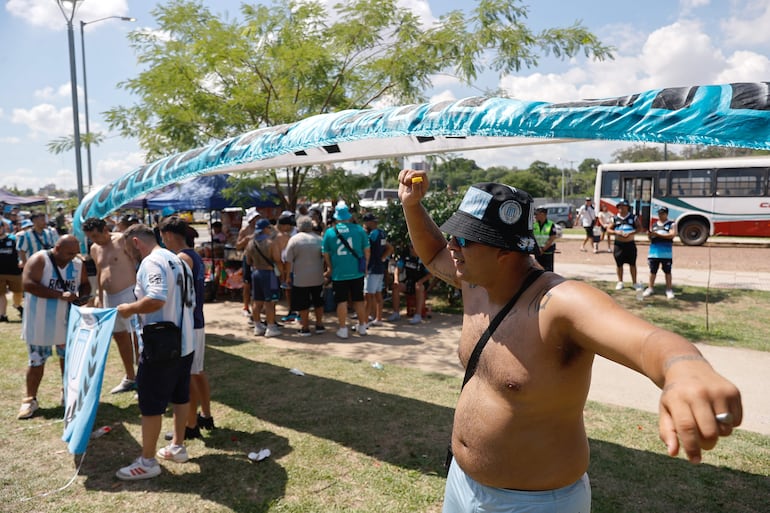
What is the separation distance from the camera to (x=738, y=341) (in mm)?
7168

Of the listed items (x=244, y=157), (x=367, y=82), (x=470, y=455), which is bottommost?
(x=470, y=455)

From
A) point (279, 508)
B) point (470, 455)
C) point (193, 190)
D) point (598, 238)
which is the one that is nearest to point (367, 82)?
point (193, 190)

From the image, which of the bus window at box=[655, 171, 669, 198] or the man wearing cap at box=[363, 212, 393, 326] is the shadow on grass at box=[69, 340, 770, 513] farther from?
the bus window at box=[655, 171, 669, 198]

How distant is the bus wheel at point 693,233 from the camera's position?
20125mm

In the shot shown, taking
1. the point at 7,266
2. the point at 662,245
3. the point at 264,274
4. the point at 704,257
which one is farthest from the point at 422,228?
the point at 704,257

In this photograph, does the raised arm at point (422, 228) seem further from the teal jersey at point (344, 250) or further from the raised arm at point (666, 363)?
the teal jersey at point (344, 250)

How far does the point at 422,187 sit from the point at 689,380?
4.91 ft

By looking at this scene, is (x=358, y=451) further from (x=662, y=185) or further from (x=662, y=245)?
(x=662, y=185)

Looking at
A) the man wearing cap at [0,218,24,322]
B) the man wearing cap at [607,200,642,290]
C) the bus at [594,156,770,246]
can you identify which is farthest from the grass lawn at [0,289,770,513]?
the bus at [594,156,770,246]

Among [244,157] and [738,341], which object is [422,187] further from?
[738,341]

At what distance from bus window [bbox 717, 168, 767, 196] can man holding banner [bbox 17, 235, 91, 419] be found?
2147 centimetres

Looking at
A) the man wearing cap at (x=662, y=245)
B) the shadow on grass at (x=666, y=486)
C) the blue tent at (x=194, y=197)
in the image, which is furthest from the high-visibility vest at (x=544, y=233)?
the shadow on grass at (x=666, y=486)

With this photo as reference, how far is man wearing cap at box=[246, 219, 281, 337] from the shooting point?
8.05 m

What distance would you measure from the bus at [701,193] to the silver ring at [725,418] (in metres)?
21.1
